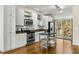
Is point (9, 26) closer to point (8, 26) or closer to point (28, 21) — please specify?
point (8, 26)

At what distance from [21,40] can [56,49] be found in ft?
3.51

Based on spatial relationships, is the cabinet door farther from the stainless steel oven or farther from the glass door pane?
the glass door pane

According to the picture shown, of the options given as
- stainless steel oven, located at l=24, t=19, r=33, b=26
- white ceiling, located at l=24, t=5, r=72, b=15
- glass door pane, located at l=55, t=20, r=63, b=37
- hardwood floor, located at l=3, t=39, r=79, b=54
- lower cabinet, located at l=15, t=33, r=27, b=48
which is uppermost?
white ceiling, located at l=24, t=5, r=72, b=15

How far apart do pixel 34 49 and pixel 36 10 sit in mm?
1134

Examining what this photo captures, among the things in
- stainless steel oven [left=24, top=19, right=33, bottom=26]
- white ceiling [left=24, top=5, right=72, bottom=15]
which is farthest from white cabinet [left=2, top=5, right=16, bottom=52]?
white ceiling [left=24, top=5, right=72, bottom=15]

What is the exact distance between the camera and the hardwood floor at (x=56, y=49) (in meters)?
3.29

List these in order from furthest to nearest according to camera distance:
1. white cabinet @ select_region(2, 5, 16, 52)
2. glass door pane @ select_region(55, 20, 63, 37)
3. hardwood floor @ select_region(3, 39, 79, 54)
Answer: glass door pane @ select_region(55, 20, 63, 37), hardwood floor @ select_region(3, 39, 79, 54), white cabinet @ select_region(2, 5, 16, 52)

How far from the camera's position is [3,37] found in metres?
3.19

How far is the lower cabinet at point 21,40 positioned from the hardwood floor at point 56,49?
0.13m

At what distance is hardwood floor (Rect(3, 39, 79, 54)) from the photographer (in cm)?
329

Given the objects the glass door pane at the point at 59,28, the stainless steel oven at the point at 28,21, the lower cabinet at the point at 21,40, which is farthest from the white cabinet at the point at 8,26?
the glass door pane at the point at 59,28

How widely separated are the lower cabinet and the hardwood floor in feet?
0.41

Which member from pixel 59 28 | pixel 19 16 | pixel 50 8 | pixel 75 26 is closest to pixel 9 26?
pixel 19 16

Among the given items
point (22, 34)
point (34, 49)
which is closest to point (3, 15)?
point (22, 34)
